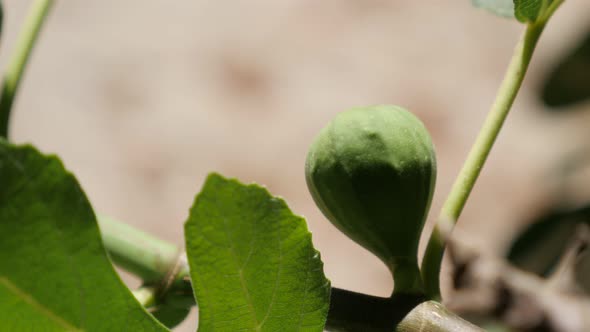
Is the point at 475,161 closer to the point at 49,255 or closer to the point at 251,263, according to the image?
the point at 251,263

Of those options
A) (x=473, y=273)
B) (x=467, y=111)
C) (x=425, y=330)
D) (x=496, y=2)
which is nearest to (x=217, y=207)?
(x=425, y=330)

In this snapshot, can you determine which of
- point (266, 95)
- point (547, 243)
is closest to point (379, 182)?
point (547, 243)

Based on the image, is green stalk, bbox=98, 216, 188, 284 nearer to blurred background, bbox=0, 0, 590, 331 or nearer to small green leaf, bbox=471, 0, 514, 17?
small green leaf, bbox=471, 0, 514, 17

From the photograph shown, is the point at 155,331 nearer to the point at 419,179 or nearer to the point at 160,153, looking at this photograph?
the point at 419,179

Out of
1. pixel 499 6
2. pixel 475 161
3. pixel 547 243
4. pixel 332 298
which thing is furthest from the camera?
pixel 547 243

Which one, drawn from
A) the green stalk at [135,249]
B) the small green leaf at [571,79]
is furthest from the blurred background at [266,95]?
the green stalk at [135,249]

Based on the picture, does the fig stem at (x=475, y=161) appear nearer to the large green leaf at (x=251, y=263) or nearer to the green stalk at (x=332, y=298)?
the green stalk at (x=332, y=298)

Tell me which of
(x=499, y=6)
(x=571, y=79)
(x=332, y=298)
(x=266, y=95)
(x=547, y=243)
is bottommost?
(x=266, y=95)

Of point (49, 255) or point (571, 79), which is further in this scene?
point (571, 79)
